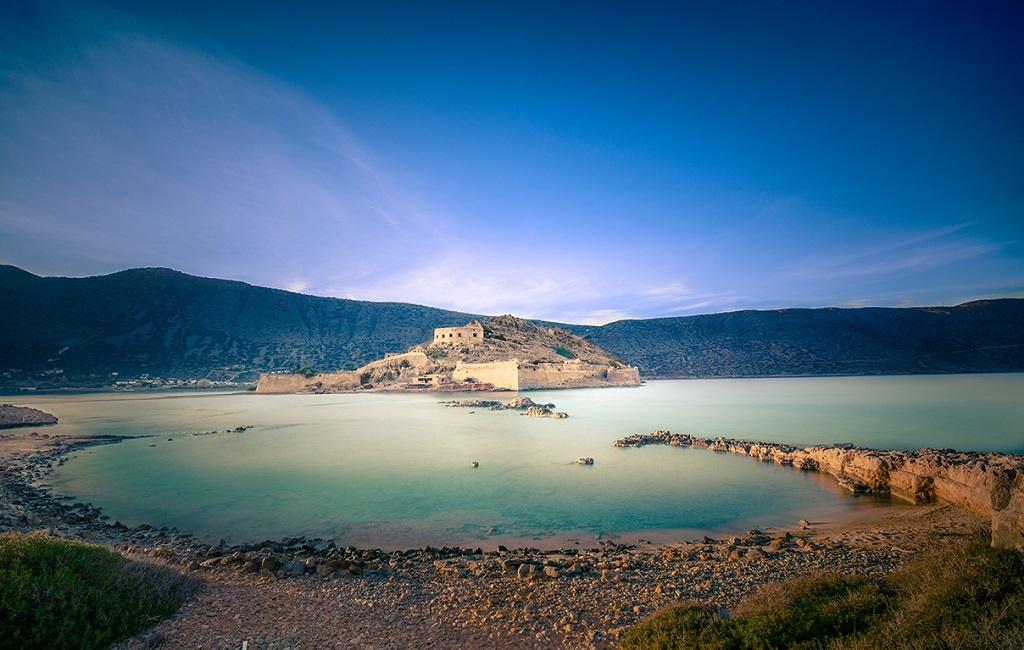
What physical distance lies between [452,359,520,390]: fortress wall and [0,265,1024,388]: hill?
3791 cm

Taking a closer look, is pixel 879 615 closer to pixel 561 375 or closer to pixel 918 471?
pixel 918 471

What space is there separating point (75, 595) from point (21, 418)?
103 ft

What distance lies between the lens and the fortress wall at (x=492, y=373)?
49.5 metres

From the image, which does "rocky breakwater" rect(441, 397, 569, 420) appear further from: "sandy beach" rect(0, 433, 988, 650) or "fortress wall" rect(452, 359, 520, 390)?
"sandy beach" rect(0, 433, 988, 650)

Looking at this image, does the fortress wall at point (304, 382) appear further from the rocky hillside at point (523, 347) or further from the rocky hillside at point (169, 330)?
the rocky hillside at point (169, 330)

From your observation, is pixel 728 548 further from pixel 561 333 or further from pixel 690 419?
pixel 561 333

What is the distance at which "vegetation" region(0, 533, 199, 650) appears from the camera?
3094 mm

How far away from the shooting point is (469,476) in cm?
1188

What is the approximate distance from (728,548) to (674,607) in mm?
2978

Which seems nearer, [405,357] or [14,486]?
[14,486]

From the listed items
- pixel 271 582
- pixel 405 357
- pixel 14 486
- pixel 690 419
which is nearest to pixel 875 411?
pixel 690 419

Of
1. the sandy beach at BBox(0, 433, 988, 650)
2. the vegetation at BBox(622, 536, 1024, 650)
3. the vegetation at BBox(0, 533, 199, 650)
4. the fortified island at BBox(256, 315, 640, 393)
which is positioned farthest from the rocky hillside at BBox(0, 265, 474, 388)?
the vegetation at BBox(622, 536, 1024, 650)

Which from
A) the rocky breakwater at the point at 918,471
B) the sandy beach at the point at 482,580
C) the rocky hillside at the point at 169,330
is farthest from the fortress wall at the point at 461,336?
the sandy beach at the point at 482,580

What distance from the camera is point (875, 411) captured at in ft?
82.9
